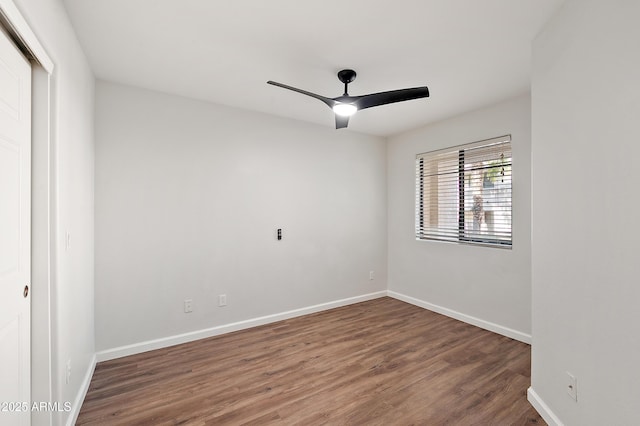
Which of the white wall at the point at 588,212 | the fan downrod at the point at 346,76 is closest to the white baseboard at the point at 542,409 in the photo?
the white wall at the point at 588,212

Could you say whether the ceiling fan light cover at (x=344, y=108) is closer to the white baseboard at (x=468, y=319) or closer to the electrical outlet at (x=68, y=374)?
the electrical outlet at (x=68, y=374)

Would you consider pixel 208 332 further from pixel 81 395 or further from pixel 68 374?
pixel 68 374

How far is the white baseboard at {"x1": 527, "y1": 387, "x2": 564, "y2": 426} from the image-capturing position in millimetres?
1796

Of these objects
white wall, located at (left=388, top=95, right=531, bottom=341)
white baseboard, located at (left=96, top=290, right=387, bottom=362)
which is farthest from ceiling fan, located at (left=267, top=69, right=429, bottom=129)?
white baseboard, located at (left=96, top=290, right=387, bottom=362)

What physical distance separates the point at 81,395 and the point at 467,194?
13.5ft

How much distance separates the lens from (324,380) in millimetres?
2350

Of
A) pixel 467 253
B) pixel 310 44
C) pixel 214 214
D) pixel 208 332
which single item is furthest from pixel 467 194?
pixel 208 332

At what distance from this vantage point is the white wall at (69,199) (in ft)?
5.10

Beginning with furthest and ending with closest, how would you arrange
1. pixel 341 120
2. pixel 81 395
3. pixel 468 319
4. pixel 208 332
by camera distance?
pixel 468 319 → pixel 208 332 → pixel 341 120 → pixel 81 395

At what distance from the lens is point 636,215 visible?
1.23m

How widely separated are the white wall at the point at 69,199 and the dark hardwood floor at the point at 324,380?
0.41 meters

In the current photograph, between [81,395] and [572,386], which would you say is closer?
[572,386]

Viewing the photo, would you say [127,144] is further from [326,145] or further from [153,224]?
[326,145]

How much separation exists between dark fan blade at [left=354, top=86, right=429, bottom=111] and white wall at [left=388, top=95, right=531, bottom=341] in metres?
1.59
